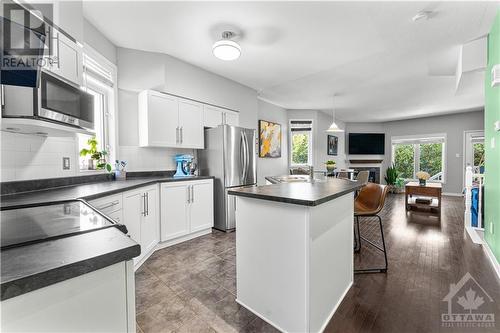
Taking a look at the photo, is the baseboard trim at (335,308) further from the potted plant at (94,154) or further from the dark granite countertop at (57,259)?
the potted plant at (94,154)

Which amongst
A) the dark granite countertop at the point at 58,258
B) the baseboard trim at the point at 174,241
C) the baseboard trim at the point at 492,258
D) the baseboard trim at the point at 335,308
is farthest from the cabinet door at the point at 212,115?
the baseboard trim at the point at 492,258

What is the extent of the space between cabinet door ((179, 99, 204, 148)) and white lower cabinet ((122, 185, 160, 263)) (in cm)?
96

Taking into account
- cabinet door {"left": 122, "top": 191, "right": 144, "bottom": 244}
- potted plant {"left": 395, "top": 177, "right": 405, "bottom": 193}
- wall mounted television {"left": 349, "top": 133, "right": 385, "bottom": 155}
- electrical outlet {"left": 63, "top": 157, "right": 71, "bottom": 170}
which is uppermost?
wall mounted television {"left": 349, "top": 133, "right": 385, "bottom": 155}

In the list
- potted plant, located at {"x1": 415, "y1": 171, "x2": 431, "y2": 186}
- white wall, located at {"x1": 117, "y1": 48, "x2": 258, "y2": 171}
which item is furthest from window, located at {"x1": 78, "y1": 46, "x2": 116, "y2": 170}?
potted plant, located at {"x1": 415, "y1": 171, "x2": 431, "y2": 186}

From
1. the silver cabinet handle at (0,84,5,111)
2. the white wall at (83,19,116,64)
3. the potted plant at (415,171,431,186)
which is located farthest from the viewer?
the potted plant at (415,171,431,186)

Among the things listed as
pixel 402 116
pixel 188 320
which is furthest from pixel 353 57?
pixel 402 116

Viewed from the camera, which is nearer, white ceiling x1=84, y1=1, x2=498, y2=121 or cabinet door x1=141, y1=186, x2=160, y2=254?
white ceiling x1=84, y1=1, x2=498, y2=121

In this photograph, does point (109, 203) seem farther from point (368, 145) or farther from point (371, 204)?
point (368, 145)

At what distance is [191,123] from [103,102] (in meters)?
1.17

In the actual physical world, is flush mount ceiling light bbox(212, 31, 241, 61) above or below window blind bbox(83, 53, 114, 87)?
above

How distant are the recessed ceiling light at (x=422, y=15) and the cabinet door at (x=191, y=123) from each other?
290cm

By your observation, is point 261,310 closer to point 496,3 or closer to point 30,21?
point 30,21

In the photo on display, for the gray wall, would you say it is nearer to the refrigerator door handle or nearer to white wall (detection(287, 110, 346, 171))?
white wall (detection(287, 110, 346, 171))

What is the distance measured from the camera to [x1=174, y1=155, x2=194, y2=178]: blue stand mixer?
343 centimetres
